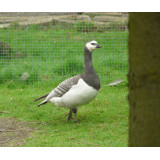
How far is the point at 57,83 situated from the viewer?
860 centimetres

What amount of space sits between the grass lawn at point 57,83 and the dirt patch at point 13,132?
0.13 m

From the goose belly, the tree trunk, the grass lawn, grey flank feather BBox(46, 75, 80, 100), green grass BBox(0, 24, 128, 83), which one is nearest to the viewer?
the tree trunk

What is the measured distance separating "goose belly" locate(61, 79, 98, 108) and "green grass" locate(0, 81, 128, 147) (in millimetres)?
444

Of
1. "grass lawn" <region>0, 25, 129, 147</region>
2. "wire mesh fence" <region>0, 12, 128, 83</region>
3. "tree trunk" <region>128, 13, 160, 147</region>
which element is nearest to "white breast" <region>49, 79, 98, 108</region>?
"grass lawn" <region>0, 25, 129, 147</region>

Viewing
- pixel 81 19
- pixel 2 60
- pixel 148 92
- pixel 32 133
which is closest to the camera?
pixel 148 92

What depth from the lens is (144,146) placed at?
8.59ft

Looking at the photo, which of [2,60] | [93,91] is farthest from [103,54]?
[93,91]

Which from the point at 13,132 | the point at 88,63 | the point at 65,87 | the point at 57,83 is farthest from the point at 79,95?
the point at 57,83

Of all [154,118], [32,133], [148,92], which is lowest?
[32,133]

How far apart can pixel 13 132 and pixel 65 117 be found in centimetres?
122

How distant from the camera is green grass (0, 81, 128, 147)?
15.6ft

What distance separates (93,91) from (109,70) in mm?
3796

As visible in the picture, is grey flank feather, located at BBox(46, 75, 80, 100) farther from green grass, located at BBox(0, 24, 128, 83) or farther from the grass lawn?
green grass, located at BBox(0, 24, 128, 83)

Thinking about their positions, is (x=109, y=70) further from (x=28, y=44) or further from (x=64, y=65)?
(x=28, y=44)
